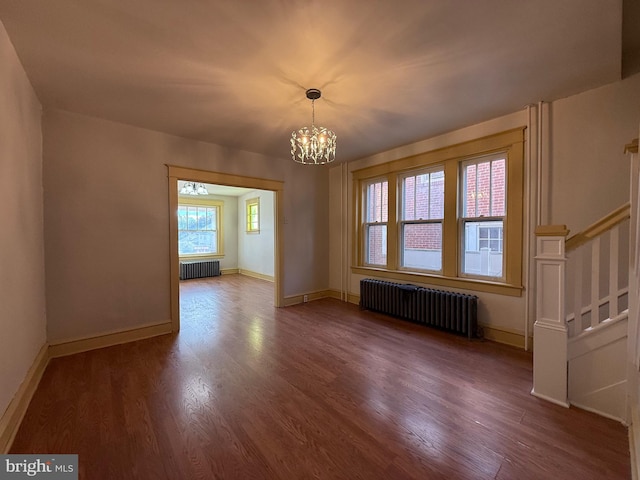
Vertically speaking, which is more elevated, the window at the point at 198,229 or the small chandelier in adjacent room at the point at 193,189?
the small chandelier in adjacent room at the point at 193,189

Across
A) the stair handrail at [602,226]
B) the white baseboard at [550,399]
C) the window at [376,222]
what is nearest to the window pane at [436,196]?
the window at [376,222]

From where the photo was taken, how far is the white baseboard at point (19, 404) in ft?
5.28

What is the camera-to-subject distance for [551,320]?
6.79 ft

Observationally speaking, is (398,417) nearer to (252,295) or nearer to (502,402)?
(502,402)

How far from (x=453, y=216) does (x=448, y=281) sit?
2.95 ft

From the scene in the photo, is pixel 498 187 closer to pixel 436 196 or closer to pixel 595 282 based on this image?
pixel 436 196

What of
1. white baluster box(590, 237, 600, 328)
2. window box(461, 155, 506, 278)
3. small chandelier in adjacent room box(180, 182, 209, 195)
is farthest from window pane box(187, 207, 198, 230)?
white baluster box(590, 237, 600, 328)

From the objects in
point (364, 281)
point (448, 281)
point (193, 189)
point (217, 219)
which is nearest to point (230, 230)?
point (217, 219)

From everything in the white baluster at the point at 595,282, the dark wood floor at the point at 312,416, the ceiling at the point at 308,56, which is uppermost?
the ceiling at the point at 308,56

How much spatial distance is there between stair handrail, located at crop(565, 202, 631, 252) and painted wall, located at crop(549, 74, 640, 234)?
0.79 metres

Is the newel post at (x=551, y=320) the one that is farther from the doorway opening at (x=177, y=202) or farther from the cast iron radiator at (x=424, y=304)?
the doorway opening at (x=177, y=202)

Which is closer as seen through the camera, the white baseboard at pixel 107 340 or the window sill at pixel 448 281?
the white baseboard at pixel 107 340

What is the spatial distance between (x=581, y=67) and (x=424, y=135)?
1.68m

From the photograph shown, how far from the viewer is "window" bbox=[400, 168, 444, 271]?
154 inches
